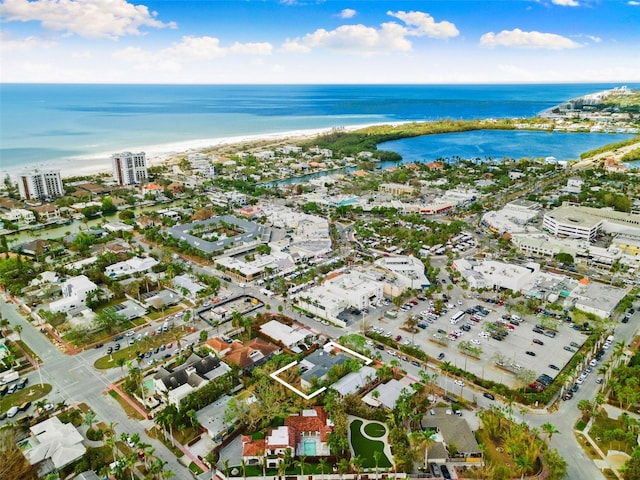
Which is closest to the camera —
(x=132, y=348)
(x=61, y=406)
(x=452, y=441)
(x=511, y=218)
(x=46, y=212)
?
(x=452, y=441)

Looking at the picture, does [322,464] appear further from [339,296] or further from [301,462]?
[339,296]

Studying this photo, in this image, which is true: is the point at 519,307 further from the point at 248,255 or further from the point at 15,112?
the point at 15,112

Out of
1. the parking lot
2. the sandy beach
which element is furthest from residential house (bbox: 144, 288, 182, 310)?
the sandy beach

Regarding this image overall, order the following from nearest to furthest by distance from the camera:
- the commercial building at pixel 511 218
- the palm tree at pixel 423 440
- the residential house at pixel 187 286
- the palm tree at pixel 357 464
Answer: the palm tree at pixel 357 464, the palm tree at pixel 423 440, the residential house at pixel 187 286, the commercial building at pixel 511 218

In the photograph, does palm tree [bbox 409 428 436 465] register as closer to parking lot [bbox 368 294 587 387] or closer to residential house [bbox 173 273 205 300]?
parking lot [bbox 368 294 587 387]

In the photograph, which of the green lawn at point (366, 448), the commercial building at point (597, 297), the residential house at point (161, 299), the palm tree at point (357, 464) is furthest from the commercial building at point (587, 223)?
the residential house at point (161, 299)

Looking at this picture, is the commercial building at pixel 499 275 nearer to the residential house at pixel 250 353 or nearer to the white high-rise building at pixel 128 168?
the residential house at pixel 250 353

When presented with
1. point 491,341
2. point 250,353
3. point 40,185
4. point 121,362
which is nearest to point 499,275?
point 491,341
